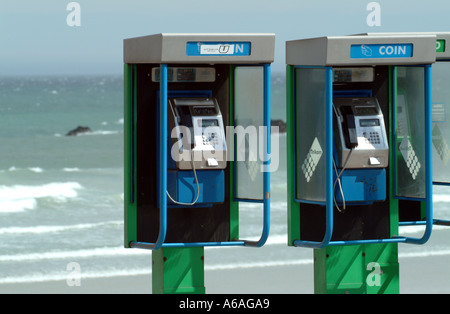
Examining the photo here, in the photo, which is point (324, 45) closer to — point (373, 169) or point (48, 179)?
point (373, 169)

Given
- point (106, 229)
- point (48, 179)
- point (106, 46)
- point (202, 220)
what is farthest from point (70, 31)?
point (202, 220)

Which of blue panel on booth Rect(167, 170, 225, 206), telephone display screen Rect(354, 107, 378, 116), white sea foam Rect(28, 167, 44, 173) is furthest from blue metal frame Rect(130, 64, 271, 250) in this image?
white sea foam Rect(28, 167, 44, 173)

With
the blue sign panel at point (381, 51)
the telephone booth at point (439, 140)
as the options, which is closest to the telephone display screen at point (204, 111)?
the blue sign panel at point (381, 51)

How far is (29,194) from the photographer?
75.8 feet

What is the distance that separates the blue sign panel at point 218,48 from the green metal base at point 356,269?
68.4 inches

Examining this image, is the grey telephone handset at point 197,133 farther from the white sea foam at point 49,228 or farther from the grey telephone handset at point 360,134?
the white sea foam at point 49,228

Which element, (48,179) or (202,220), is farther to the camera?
(48,179)

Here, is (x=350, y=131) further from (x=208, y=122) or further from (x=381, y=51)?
(x=208, y=122)

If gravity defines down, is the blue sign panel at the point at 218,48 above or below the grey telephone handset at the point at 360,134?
above

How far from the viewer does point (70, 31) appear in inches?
1877

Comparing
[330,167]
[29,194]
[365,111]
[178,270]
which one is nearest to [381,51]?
[365,111]

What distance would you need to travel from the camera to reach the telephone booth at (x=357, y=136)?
8.62 m

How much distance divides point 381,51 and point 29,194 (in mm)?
15331

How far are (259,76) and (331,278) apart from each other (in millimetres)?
1647
